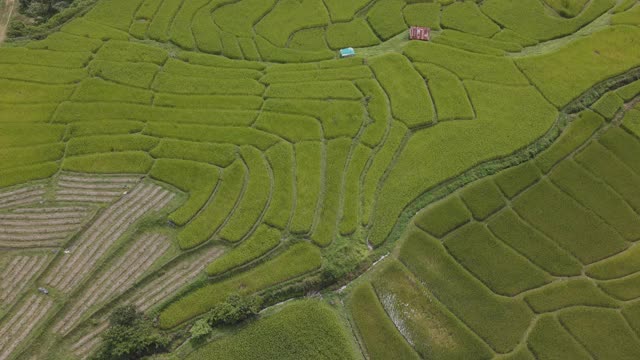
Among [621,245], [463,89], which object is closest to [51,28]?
[463,89]

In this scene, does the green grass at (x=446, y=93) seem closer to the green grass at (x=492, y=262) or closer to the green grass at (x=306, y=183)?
the green grass at (x=492, y=262)

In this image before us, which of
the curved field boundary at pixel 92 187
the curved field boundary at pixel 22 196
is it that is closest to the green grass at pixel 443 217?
the curved field boundary at pixel 92 187

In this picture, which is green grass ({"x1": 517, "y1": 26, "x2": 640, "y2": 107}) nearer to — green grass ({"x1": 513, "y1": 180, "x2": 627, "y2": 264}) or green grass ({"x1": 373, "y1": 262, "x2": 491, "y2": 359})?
green grass ({"x1": 513, "y1": 180, "x2": 627, "y2": 264})

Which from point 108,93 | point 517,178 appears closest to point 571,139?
point 517,178

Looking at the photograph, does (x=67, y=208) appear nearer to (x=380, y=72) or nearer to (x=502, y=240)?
(x=380, y=72)

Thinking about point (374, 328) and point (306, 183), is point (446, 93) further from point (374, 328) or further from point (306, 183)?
point (374, 328)

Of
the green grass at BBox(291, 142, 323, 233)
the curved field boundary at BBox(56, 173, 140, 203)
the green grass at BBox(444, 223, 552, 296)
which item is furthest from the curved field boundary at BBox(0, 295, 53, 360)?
the green grass at BBox(444, 223, 552, 296)
